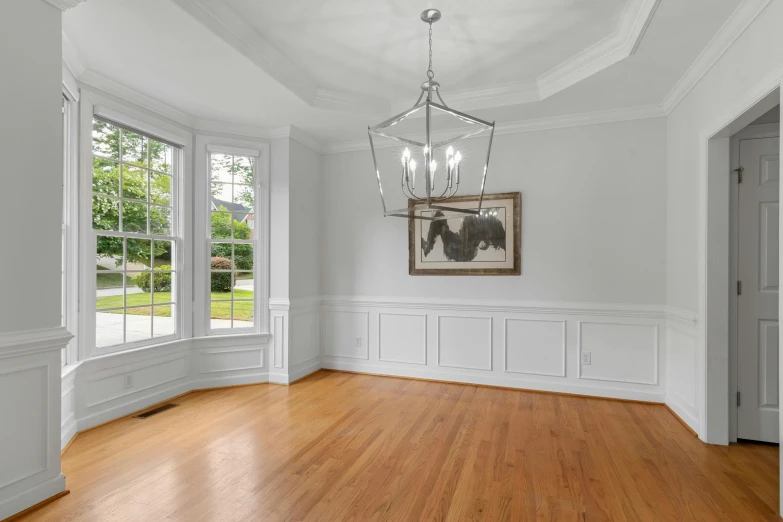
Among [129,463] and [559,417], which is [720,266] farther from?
[129,463]

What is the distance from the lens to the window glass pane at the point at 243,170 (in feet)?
14.9

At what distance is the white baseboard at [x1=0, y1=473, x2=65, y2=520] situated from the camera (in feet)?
6.88

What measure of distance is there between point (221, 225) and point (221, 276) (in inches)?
21.3

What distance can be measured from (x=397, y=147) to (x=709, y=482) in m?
4.05

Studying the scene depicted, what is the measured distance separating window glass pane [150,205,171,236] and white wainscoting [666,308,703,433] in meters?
4.70

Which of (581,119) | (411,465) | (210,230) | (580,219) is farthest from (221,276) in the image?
(581,119)

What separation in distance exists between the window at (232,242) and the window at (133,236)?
379 mm

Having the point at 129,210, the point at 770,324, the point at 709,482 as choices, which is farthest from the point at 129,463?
the point at 770,324

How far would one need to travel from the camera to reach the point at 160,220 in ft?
13.2

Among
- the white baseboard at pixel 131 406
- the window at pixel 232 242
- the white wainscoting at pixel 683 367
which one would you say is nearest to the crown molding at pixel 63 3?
the window at pixel 232 242

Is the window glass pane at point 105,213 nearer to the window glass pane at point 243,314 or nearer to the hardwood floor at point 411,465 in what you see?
the window glass pane at point 243,314

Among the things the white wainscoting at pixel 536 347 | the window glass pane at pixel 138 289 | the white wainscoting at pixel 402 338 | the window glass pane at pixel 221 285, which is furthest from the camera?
the white wainscoting at pixel 402 338

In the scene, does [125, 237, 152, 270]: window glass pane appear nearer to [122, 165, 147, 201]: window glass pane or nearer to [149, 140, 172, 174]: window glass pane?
[122, 165, 147, 201]: window glass pane

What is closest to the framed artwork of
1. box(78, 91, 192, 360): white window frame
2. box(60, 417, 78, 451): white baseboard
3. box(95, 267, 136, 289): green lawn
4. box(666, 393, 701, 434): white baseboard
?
box(666, 393, 701, 434): white baseboard
